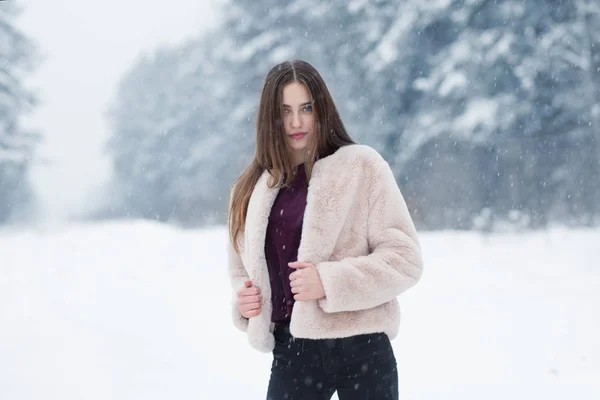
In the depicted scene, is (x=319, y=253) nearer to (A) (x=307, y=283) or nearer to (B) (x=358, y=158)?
(A) (x=307, y=283)

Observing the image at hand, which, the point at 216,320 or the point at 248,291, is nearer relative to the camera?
the point at 248,291

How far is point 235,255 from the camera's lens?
5.05ft

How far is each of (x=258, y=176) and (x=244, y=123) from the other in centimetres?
591

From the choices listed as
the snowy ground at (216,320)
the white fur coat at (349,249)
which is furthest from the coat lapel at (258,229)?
the snowy ground at (216,320)

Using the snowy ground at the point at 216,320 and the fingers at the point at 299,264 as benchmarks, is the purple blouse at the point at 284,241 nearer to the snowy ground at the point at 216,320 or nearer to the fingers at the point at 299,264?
the fingers at the point at 299,264

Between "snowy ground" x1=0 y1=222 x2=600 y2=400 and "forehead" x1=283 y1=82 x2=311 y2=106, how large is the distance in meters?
2.09

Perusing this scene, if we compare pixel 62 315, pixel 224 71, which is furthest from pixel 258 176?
pixel 224 71

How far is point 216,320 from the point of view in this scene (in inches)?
183

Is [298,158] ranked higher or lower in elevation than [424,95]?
lower

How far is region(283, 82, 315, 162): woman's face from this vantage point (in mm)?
1377

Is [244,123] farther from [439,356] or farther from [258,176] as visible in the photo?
[258,176]

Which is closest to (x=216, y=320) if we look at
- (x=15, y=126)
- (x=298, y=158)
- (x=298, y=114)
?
(x=298, y=158)

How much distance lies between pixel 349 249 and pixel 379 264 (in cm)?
9

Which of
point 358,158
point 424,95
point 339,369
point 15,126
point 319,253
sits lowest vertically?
point 339,369
